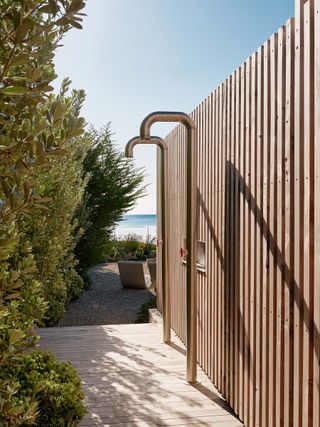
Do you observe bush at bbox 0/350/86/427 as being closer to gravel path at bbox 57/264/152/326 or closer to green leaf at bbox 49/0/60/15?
green leaf at bbox 49/0/60/15

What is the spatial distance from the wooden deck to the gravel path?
6.67ft

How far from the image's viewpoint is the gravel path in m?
7.91

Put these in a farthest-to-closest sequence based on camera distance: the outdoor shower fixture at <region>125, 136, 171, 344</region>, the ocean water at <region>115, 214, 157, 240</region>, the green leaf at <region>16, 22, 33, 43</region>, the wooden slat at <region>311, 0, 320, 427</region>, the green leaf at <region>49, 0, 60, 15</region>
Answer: the ocean water at <region>115, 214, 157, 240</region> → the outdoor shower fixture at <region>125, 136, 171, 344</region> → the wooden slat at <region>311, 0, 320, 427</region> → the green leaf at <region>49, 0, 60, 15</region> → the green leaf at <region>16, 22, 33, 43</region>

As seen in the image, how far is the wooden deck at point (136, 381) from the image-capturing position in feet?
10.8

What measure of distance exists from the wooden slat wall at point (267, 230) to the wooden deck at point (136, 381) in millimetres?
238

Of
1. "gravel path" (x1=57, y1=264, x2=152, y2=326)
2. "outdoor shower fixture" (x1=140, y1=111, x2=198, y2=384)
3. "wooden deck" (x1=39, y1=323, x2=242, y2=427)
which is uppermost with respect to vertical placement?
"outdoor shower fixture" (x1=140, y1=111, x2=198, y2=384)

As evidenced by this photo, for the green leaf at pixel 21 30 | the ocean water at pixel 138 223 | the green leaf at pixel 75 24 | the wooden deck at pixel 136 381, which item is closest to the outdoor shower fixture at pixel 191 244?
the wooden deck at pixel 136 381

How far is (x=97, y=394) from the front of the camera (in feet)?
12.3

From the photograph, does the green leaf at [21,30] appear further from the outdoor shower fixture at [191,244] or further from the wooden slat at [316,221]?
the outdoor shower fixture at [191,244]

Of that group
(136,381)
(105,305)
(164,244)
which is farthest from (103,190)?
(136,381)

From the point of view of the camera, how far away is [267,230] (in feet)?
8.95

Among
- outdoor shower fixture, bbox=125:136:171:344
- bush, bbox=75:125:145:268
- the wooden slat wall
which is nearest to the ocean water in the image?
bush, bbox=75:125:145:268

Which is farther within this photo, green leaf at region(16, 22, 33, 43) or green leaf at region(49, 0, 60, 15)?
green leaf at region(49, 0, 60, 15)

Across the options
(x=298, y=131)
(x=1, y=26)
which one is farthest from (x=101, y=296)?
(x=1, y=26)
